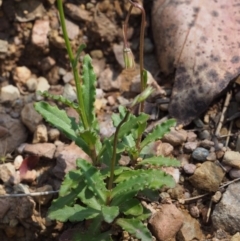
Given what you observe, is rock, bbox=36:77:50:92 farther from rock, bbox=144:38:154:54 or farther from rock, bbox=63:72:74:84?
rock, bbox=144:38:154:54

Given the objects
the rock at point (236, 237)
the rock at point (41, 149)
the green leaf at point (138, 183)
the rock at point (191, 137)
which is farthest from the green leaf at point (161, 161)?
the rock at point (41, 149)

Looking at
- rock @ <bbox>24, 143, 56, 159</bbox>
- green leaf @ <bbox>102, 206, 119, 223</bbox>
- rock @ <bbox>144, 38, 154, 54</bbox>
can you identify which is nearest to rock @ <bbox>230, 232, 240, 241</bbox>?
green leaf @ <bbox>102, 206, 119, 223</bbox>

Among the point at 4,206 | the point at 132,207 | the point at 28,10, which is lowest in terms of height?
the point at 4,206

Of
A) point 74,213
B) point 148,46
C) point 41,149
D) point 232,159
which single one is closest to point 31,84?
point 41,149

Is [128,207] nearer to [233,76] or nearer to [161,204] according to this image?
[161,204]

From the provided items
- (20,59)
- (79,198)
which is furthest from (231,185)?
(20,59)

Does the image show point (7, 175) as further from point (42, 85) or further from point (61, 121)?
point (42, 85)
